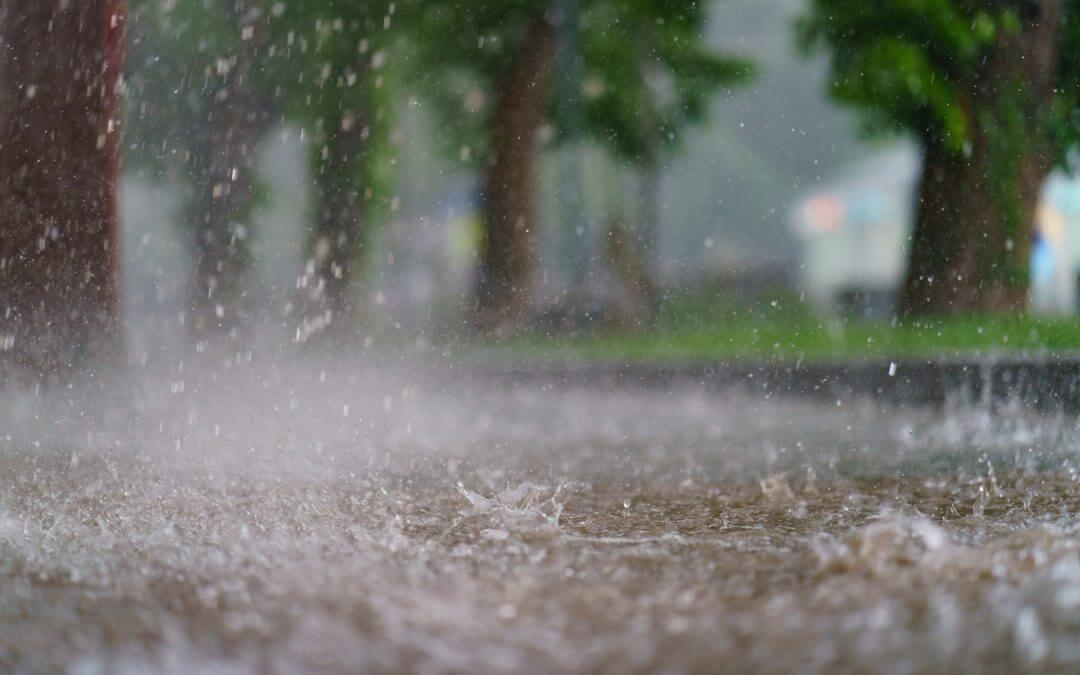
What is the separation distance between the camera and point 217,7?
13.1m

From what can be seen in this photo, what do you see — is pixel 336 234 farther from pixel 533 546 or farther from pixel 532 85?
pixel 533 546

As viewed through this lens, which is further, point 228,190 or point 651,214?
point 651,214

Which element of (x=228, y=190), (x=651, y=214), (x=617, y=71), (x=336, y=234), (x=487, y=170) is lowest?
(x=336, y=234)

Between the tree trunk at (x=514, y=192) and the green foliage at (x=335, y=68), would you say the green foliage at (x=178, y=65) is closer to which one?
the green foliage at (x=335, y=68)

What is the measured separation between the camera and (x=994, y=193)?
10273mm

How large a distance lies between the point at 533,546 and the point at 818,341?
738 centimetres

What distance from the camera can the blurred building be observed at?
10.8m

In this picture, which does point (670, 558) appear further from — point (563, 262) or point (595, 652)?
point (563, 262)

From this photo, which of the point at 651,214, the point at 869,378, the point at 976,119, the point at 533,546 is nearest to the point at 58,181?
the point at 533,546

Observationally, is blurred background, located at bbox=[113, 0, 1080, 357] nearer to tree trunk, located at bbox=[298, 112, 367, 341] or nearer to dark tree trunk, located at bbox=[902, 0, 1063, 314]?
tree trunk, located at bbox=[298, 112, 367, 341]

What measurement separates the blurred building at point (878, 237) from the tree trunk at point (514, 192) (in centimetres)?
366

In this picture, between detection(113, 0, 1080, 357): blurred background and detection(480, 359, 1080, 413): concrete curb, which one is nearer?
detection(480, 359, 1080, 413): concrete curb

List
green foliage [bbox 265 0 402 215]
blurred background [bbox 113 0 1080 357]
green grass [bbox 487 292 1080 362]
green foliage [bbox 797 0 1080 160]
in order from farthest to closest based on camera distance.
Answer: green foliage [bbox 265 0 402 215] → blurred background [bbox 113 0 1080 357] → green foliage [bbox 797 0 1080 160] → green grass [bbox 487 292 1080 362]

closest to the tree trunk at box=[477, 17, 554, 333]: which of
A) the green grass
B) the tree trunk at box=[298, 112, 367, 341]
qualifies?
the green grass
